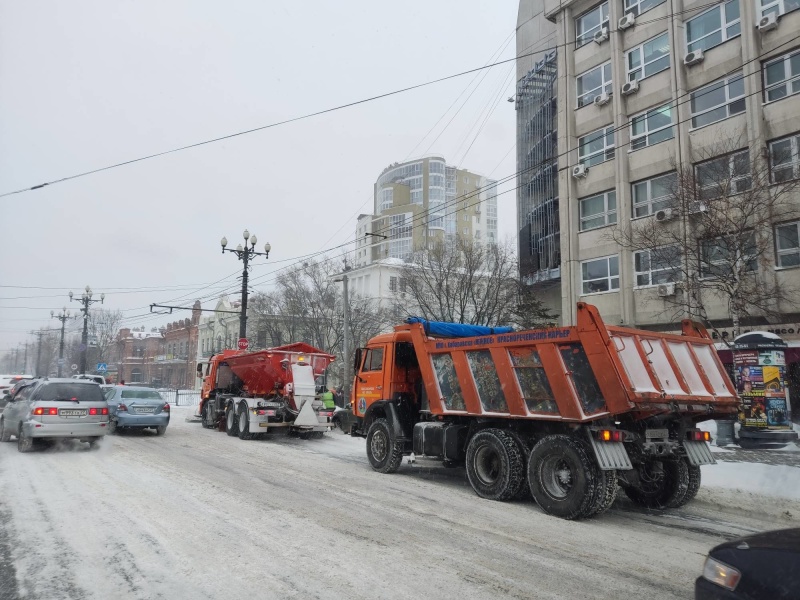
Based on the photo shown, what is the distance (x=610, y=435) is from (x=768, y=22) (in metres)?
19.2

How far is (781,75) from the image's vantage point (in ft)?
64.3

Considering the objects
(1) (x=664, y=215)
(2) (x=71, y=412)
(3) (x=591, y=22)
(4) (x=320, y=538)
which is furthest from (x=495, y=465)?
(3) (x=591, y=22)

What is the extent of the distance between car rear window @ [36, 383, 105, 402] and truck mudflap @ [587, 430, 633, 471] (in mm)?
11290

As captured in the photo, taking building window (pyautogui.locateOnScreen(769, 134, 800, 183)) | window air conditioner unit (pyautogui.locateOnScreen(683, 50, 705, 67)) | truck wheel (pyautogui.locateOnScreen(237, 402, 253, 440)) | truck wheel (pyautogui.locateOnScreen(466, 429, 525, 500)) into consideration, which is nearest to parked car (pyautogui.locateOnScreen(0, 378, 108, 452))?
truck wheel (pyautogui.locateOnScreen(237, 402, 253, 440))

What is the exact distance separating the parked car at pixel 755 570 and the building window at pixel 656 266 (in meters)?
15.6

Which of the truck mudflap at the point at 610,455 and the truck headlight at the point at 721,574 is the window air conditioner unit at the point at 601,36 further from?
the truck headlight at the point at 721,574

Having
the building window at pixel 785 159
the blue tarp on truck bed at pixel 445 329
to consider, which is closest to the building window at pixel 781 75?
the building window at pixel 785 159

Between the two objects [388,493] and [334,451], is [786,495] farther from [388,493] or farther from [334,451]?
[334,451]

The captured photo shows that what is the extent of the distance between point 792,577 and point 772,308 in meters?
A: 18.8

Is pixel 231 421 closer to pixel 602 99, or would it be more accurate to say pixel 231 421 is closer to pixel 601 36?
pixel 602 99

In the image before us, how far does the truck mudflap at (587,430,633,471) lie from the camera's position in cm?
729

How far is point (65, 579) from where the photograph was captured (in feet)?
15.8

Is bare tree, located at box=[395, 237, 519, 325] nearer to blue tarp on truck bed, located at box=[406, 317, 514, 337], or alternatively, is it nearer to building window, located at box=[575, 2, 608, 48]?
building window, located at box=[575, 2, 608, 48]

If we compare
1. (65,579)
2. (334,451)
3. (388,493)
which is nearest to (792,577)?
(65,579)
